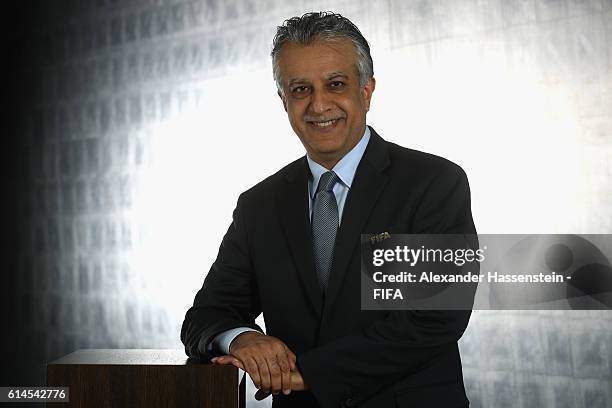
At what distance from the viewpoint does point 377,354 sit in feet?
4.00

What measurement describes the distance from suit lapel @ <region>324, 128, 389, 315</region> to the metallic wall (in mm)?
1291

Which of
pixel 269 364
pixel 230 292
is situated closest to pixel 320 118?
pixel 230 292

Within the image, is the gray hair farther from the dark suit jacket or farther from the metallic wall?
the metallic wall

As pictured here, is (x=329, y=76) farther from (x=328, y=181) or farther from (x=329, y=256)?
(x=329, y=256)

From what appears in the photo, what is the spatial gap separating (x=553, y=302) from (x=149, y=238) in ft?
6.02

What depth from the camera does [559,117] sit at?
248 centimetres

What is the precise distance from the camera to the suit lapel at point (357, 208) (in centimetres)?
132

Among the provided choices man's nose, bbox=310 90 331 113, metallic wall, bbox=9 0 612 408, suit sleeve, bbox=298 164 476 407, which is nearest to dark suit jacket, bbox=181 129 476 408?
suit sleeve, bbox=298 164 476 407

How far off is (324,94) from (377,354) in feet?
1.77

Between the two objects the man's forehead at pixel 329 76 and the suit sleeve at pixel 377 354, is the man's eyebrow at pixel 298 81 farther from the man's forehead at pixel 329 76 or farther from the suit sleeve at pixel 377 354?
the suit sleeve at pixel 377 354

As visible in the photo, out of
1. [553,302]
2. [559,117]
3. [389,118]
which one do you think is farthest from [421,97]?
[553,302]

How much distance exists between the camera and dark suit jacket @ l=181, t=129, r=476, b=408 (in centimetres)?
122

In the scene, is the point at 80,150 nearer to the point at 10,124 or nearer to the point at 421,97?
the point at 10,124

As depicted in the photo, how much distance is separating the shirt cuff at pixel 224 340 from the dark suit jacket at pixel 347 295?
1 centimetres
